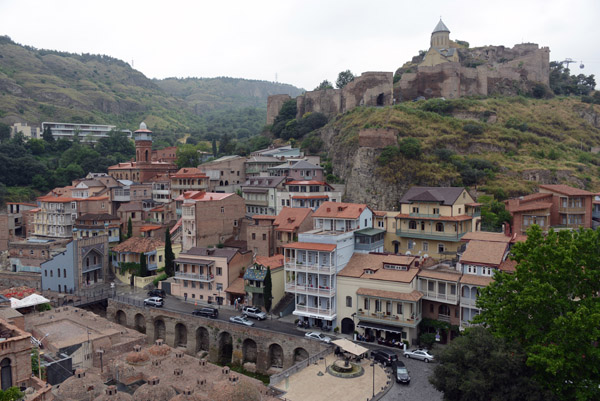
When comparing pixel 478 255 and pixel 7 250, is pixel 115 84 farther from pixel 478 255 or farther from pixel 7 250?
pixel 478 255

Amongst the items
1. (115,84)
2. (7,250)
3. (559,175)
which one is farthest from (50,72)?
(559,175)

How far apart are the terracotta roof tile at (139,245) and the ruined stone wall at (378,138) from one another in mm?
30028

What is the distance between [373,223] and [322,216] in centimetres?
649

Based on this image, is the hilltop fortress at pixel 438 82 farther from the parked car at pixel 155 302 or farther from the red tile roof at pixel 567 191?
the parked car at pixel 155 302

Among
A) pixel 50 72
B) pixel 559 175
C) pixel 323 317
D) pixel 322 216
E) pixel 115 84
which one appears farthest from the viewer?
pixel 115 84

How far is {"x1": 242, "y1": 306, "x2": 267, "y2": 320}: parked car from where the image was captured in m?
40.4

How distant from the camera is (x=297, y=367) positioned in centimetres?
3131

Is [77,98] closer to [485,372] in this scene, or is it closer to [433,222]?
[433,222]

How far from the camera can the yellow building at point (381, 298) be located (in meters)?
34.6

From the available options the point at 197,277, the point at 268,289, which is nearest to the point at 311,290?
the point at 268,289

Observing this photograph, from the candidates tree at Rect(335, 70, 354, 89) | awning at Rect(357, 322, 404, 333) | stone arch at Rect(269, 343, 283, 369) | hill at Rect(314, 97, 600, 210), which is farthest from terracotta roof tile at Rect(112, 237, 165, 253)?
tree at Rect(335, 70, 354, 89)

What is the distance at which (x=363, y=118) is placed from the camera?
7494 cm

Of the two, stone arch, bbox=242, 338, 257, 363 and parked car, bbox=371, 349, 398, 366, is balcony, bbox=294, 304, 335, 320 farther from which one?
parked car, bbox=371, 349, 398, 366

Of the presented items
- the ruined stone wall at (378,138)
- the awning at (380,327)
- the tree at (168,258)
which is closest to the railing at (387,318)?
the awning at (380,327)
